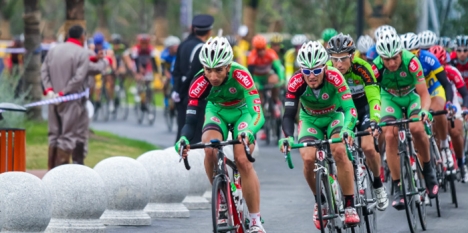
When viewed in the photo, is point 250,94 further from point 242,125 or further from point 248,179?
point 248,179

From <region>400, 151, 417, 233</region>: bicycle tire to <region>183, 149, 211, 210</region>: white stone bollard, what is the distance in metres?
3.08

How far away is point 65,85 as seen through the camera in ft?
53.7

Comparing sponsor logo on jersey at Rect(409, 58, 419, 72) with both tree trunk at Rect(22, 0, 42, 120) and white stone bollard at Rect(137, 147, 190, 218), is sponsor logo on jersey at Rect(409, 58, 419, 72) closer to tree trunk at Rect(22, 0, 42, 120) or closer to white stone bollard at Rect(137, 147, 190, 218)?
white stone bollard at Rect(137, 147, 190, 218)

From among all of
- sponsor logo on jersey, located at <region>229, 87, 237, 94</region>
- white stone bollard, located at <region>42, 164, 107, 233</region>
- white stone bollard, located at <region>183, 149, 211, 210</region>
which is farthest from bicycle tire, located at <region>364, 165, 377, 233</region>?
white stone bollard, located at <region>183, 149, 211, 210</region>

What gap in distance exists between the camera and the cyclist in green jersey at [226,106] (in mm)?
10305

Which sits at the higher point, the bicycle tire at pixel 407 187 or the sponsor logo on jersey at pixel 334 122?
the sponsor logo on jersey at pixel 334 122

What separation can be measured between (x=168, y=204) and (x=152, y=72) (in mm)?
15950

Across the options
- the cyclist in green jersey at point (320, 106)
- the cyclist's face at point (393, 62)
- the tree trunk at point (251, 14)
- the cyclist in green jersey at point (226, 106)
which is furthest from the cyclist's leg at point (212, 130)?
the tree trunk at point (251, 14)

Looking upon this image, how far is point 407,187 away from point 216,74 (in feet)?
10.1

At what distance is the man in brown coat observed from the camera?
53.6 feet

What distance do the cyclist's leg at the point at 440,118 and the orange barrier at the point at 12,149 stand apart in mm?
5576

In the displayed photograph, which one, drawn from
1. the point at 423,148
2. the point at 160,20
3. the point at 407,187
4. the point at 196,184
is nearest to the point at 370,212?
the point at 407,187

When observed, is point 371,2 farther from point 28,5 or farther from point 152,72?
point 28,5

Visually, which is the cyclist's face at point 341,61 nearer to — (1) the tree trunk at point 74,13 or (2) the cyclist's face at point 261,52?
(1) the tree trunk at point 74,13
